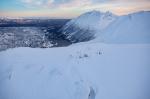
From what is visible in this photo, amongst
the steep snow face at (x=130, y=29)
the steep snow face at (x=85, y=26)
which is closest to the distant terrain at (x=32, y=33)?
the steep snow face at (x=85, y=26)

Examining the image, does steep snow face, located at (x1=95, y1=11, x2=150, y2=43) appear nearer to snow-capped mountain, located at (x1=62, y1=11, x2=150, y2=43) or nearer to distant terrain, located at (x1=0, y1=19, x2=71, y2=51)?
snow-capped mountain, located at (x1=62, y1=11, x2=150, y2=43)

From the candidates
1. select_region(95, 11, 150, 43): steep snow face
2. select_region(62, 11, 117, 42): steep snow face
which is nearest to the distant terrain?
select_region(62, 11, 117, 42): steep snow face

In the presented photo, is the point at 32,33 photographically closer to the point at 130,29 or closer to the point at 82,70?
the point at 82,70

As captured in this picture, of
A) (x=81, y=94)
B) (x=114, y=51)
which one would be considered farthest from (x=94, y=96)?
(x=114, y=51)

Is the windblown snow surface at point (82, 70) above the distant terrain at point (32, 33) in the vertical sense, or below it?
below

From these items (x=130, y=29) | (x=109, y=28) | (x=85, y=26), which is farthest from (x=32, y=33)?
(x=130, y=29)

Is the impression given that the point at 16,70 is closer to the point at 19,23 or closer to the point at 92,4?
the point at 19,23

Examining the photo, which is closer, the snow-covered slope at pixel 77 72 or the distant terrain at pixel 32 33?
the snow-covered slope at pixel 77 72

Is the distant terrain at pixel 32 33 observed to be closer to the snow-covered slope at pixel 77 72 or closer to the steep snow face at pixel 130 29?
the snow-covered slope at pixel 77 72
